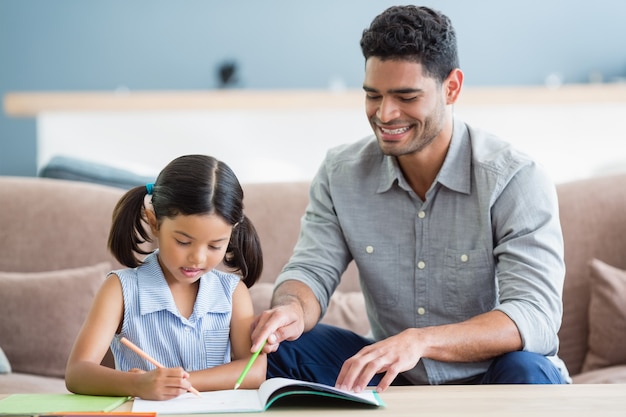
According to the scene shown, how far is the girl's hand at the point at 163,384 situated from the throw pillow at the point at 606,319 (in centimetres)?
136

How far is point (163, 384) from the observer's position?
137cm

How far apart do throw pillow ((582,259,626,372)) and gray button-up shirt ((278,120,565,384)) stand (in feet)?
1.56

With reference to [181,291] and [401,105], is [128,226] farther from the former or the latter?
[401,105]

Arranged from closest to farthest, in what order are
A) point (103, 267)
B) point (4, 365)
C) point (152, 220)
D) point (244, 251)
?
1. point (152, 220)
2. point (244, 251)
3. point (4, 365)
4. point (103, 267)

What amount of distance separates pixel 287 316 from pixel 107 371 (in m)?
0.39

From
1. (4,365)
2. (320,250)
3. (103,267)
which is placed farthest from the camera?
(103,267)

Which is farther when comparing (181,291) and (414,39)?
(414,39)

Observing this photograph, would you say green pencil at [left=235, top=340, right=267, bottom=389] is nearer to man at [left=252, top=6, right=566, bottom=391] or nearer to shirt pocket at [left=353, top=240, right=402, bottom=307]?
man at [left=252, top=6, right=566, bottom=391]

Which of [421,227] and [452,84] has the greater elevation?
[452,84]

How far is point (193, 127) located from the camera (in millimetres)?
4488

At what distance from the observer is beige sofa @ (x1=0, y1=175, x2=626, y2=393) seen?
93.1 inches

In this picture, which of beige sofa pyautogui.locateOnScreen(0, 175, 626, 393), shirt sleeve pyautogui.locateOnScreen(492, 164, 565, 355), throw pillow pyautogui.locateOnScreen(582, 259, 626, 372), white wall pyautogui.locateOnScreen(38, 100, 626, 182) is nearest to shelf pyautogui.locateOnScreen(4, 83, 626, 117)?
white wall pyautogui.locateOnScreen(38, 100, 626, 182)

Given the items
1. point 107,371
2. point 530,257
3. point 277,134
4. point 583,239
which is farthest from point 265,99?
point 107,371

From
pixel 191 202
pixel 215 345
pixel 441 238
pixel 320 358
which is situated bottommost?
pixel 320 358
